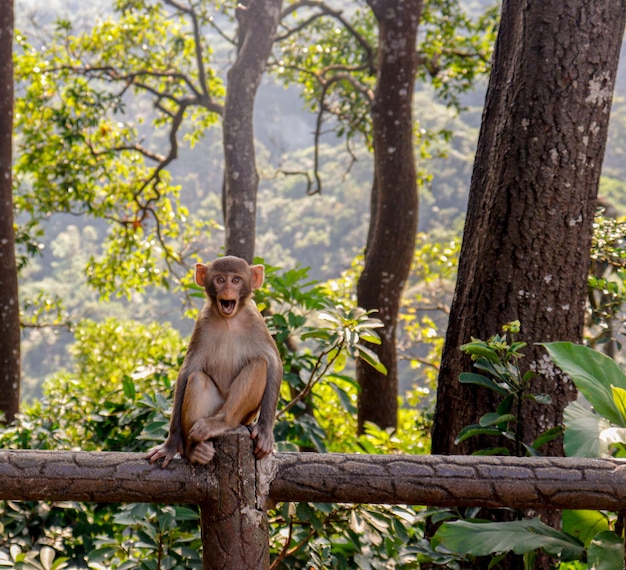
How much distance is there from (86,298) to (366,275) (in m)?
32.3

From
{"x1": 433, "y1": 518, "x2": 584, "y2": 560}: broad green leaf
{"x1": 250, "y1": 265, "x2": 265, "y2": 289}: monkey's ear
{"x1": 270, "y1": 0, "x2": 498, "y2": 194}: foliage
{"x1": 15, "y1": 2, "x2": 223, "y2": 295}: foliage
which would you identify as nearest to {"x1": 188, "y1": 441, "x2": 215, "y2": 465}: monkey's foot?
{"x1": 433, "y1": 518, "x2": 584, "y2": 560}: broad green leaf

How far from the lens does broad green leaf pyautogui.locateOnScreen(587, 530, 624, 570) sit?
68.7 inches

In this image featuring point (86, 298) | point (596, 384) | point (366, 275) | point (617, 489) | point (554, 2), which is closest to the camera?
point (617, 489)

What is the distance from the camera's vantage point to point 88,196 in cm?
744

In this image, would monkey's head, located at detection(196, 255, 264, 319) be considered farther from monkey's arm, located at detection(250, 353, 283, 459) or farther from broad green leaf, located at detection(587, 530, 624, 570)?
broad green leaf, located at detection(587, 530, 624, 570)

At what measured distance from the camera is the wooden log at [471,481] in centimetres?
171

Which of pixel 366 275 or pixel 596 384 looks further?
pixel 366 275

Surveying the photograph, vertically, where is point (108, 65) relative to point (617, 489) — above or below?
above

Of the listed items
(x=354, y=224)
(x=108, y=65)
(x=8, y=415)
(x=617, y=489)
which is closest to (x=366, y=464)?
(x=617, y=489)

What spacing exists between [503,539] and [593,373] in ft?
1.74

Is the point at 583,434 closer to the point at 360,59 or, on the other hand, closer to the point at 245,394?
the point at 245,394

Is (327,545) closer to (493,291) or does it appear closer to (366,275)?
(493,291)

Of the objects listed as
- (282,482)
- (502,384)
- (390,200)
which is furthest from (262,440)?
(390,200)

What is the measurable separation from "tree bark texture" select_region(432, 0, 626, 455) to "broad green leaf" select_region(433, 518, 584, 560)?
581 millimetres
